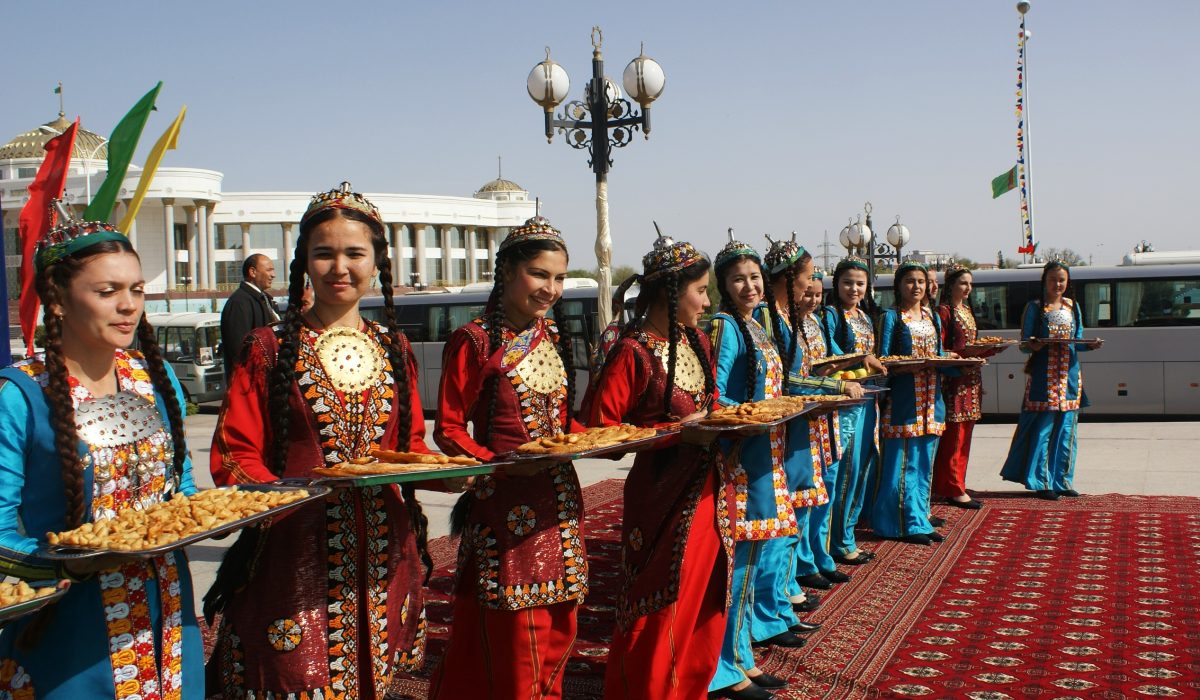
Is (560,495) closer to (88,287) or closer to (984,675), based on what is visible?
(88,287)

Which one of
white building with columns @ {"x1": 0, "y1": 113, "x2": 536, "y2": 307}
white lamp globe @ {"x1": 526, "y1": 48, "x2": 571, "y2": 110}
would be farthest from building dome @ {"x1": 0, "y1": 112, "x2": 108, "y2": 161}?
white lamp globe @ {"x1": 526, "y1": 48, "x2": 571, "y2": 110}

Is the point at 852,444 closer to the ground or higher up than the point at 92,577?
closer to the ground

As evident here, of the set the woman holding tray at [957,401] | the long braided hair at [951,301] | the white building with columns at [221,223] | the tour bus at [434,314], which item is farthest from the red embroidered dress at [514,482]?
the white building with columns at [221,223]

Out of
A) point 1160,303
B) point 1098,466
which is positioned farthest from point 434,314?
point 1098,466

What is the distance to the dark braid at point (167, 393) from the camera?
2488mm

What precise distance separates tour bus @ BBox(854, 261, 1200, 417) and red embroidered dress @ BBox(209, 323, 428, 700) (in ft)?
44.7

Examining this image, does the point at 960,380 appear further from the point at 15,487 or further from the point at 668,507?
the point at 15,487

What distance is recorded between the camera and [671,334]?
3.79 metres

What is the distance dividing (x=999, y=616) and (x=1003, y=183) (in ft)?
73.3

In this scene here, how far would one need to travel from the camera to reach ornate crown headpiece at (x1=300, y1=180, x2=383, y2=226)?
9.13ft

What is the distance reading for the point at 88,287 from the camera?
7.63 ft

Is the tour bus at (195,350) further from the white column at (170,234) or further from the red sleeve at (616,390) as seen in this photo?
the white column at (170,234)

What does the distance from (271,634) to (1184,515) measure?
6.99m

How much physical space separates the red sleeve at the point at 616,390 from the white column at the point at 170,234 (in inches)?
2399
